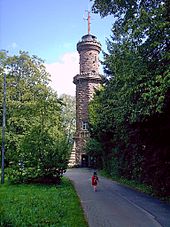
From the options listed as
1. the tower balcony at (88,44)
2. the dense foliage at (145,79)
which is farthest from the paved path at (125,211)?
the tower balcony at (88,44)

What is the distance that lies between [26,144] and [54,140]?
6.54ft

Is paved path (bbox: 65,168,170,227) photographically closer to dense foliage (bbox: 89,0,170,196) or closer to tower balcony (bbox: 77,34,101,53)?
dense foliage (bbox: 89,0,170,196)

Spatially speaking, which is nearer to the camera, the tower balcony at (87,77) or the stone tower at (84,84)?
the stone tower at (84,84)

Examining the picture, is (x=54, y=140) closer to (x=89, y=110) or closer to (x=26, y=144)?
(x=26, y=144)

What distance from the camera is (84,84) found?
152ft

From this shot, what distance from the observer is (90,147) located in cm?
4019

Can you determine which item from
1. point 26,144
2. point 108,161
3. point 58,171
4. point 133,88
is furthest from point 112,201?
point 108,161

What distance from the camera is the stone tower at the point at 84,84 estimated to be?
1796 inches

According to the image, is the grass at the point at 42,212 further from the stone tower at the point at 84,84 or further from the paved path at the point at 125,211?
the stone tower at the point at 84,84

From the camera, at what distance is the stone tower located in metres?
45.6

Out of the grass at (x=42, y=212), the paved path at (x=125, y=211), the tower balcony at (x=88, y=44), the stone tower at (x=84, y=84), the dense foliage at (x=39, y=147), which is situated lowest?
the paved path at (x=125, y=211)

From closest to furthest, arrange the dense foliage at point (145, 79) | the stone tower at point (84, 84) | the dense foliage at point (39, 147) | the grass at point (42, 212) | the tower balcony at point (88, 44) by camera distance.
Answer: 1. the grass at point (42, 212)
2. the dense foliage at point (145, 79)
3. the dense foliage at point (39, 147)
4. the stone tower at point (84, 84)
5. the tower balcony at point (88, 44)

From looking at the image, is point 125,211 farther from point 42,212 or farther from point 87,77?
point 87,77

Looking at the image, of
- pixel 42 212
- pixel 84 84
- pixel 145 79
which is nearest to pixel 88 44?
pixel 84 84
